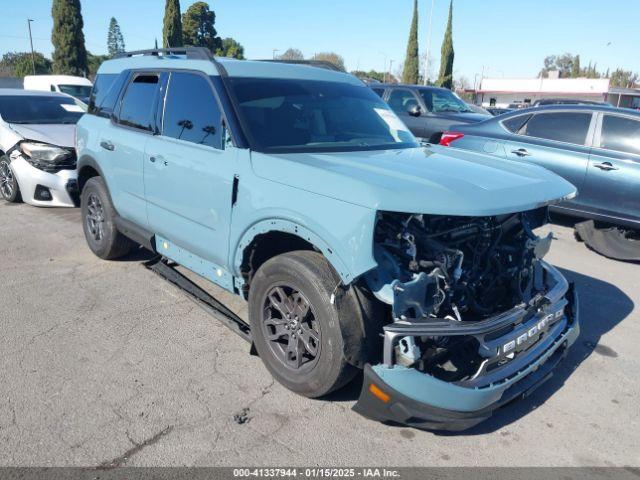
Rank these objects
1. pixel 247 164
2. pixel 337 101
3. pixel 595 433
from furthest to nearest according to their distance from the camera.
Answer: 1. pixel 337 101
2. pixel 247 164
3. pixel 595 433

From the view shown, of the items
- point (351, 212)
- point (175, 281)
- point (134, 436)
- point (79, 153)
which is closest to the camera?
point (351, 212)

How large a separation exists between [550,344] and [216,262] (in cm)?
228

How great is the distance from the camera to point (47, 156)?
7.19m

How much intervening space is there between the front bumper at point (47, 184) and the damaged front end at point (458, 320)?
570 cm

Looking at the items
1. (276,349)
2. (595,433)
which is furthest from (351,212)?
(595,433)

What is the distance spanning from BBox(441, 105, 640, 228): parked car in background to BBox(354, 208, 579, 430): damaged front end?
2.68m

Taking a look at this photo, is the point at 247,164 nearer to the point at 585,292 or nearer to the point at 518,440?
the point at 518,440

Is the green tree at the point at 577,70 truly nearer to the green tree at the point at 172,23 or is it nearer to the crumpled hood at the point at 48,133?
the green tree at the point at 172,23

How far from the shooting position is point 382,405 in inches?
106

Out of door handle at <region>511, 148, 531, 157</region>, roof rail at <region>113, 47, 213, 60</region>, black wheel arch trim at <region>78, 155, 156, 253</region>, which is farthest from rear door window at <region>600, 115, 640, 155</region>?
black wheel arch trim at <region>78, 155, 156, 253</region>

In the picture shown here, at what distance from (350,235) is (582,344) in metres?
2.56

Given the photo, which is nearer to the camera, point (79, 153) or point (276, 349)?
point (276, 349)

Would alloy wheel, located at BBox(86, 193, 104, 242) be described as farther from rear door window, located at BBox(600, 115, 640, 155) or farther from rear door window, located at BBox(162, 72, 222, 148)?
rear door window, located at BBox(600, 115, 640, 155)

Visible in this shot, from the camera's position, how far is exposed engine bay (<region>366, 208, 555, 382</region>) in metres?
2.68
